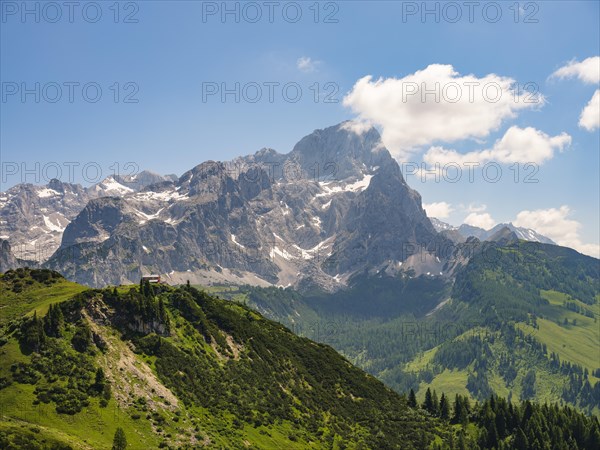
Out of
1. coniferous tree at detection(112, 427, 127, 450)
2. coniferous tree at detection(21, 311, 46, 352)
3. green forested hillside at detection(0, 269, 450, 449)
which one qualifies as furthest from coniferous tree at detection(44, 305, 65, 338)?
coniferous tree at detection(112, 427, 127, 450)

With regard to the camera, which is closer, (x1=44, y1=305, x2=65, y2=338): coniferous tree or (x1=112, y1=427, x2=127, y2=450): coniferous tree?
(x1=112, y1=427, x2=127, y2=450): coniferous tree

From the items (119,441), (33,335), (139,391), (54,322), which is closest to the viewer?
(119,441)

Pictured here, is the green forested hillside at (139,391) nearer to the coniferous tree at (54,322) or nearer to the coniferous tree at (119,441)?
Answer: the coniferous tree at (54,322)

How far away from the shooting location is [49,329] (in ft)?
500

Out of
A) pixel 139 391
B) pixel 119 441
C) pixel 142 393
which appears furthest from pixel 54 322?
pixel 119 441

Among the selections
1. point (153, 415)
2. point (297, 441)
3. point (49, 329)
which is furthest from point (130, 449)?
point (297, 441)

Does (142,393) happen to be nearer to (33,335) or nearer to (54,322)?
(54,322)

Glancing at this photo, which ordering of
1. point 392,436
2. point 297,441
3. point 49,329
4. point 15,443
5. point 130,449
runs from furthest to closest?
1. point 392,436
2. point 297,441
3. point 49,329
4. point 130,449
5. point 15,443

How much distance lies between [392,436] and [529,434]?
50.6 m

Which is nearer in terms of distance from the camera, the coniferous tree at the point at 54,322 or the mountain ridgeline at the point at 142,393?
the mountain ridgeline at the point at 142,393

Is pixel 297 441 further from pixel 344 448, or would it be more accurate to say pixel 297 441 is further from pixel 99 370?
pixel 99 370

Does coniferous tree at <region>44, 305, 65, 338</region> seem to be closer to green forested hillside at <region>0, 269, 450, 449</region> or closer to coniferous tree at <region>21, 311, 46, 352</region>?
green forested hillside at <region>0, 269, 450, 449</region>

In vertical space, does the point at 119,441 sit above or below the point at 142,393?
below

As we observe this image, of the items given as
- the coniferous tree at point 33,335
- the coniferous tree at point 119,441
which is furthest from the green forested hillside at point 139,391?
the coniferous tree at point 119,441
